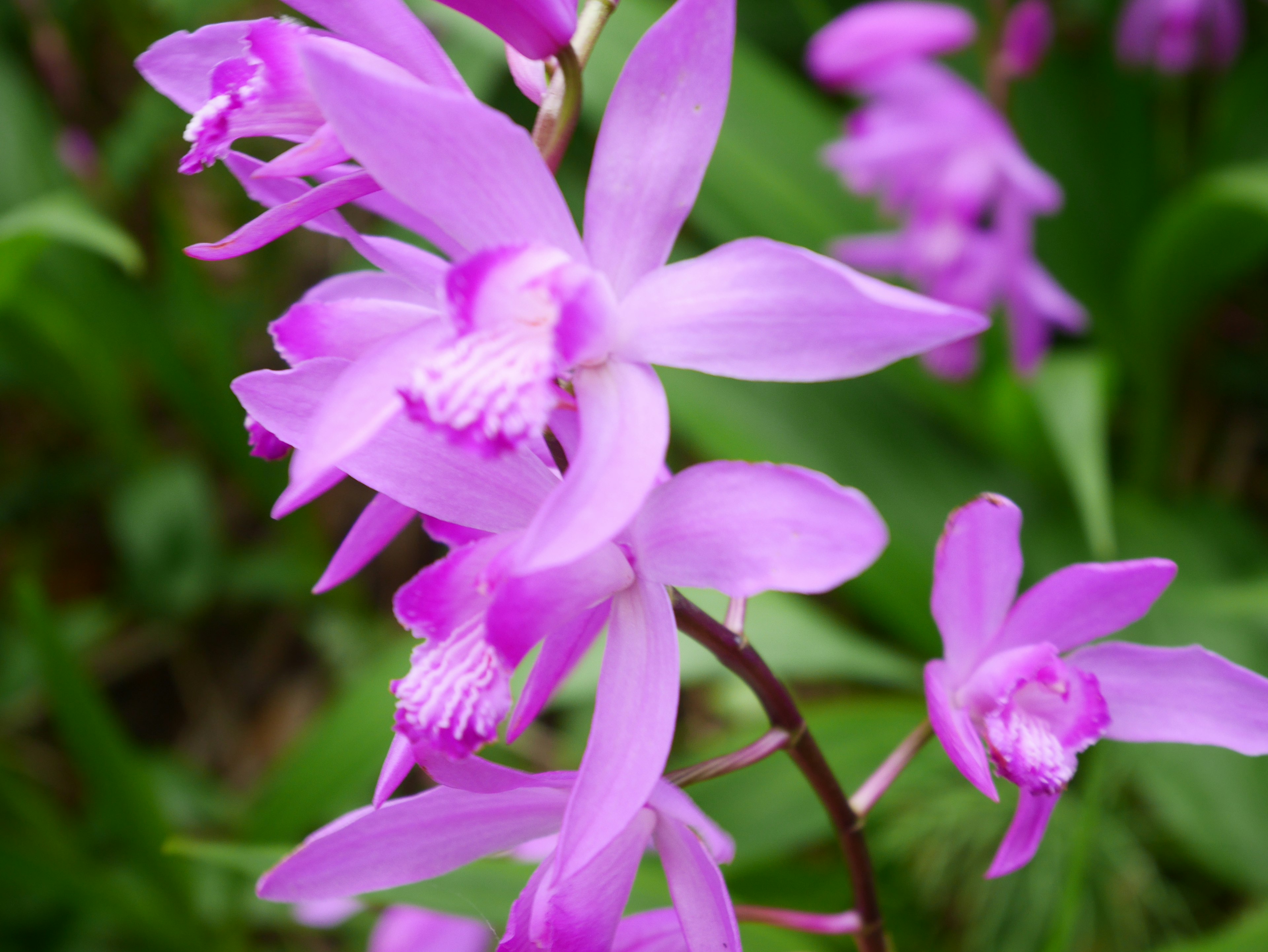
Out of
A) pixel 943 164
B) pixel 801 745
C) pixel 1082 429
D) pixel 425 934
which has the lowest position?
pixel 425 934

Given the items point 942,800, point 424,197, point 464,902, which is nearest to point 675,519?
point 424,197

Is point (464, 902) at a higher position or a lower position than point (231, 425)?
higher

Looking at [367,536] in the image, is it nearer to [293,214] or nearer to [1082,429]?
[293,214]

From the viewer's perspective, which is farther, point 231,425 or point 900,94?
point 231,425

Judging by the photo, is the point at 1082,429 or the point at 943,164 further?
the point at 943,164

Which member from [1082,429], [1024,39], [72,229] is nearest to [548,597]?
[72,229]

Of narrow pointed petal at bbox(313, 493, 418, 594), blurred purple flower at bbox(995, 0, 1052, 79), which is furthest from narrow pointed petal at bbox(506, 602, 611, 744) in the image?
blurred purple flower at bbox(995, 0, 1052, 79)

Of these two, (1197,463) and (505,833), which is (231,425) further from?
(1197,463)

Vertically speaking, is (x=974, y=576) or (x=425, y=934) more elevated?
(x=974, y=576)
